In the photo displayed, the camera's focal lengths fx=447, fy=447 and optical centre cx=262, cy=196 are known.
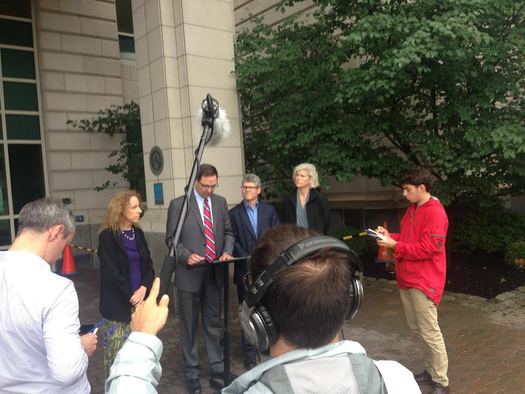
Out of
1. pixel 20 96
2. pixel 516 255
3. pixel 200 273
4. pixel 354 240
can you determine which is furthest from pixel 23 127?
pixel 516 255

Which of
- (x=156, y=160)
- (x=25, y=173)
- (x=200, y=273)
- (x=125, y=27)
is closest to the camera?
(x=200, y=273)

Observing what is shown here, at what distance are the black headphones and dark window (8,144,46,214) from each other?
472 inches

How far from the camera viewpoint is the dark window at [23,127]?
11531 millimetres

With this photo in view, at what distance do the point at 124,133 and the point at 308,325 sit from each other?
12.2 metres

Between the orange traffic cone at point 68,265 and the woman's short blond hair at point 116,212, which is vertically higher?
the woman's short blond hair at point 116,212

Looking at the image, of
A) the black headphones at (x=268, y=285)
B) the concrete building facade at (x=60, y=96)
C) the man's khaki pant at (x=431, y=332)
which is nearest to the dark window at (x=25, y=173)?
the concrete building facade at (x=60, y=96)

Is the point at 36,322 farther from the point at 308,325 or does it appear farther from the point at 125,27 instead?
the point at 125,27

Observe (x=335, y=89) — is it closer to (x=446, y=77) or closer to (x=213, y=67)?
(x=446, y=77)

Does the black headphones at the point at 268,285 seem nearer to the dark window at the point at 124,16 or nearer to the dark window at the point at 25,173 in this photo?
the dark window at the point at 25,173

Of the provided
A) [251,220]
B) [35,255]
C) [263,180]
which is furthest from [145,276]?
[263,180]

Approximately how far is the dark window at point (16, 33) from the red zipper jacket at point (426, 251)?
Answer: 38.2 feet

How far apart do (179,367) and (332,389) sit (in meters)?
4.14

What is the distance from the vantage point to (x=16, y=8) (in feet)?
38.2

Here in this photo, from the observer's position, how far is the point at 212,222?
14.8ft
